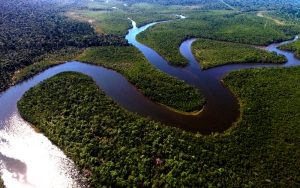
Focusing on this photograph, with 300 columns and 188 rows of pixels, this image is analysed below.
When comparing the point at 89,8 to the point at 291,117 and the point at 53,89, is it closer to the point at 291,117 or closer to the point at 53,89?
the point at 53,89

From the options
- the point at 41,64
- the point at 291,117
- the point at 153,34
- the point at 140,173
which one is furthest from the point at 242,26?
the point at 140,173

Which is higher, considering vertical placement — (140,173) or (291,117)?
(291,117)

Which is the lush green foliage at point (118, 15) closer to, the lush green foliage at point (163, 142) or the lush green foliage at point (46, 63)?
the lush green foliage at point (46, 63)

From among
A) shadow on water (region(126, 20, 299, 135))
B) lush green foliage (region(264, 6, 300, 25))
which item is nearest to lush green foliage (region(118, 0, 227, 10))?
lush green foliage (region(264, 6, 300, 25))

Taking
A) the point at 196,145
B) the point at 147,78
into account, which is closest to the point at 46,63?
the point at 147,78

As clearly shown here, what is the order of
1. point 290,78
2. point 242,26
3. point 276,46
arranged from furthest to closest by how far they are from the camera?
point 242,26 < point 276,46 < point 290,78

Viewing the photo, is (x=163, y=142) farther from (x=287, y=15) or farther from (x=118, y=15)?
(x=287, y=15)

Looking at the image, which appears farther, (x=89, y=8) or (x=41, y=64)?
(x=89, y=8)

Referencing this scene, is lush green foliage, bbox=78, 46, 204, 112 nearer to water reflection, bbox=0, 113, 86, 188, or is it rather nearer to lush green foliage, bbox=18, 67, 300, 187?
lush green foliage, bbox=18, 67, 300, 187
